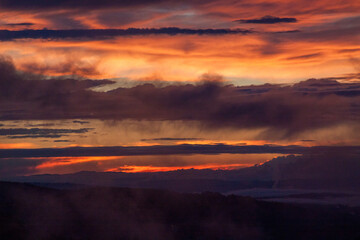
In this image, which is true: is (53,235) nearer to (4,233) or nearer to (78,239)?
(78,239)

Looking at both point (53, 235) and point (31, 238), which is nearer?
point (31, 238)

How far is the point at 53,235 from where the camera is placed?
638 feet

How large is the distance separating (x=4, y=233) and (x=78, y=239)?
28.1 m

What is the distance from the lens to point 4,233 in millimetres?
176375

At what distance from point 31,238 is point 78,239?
63.9 ft

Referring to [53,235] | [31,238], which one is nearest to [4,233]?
[31,238]

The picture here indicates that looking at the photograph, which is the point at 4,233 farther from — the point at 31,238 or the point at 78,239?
the point at 78,239

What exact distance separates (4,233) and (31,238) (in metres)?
8.78

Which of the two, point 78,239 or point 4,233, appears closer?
point 4,233

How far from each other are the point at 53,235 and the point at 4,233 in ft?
69.1

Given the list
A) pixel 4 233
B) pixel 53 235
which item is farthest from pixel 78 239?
pixel 4 233

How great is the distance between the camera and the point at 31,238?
182 meters
